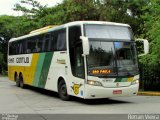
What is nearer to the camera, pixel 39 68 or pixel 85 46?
pixel 85 46

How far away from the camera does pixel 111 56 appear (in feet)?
51.8

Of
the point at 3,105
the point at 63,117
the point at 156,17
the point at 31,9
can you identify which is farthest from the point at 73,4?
the point at 63,117

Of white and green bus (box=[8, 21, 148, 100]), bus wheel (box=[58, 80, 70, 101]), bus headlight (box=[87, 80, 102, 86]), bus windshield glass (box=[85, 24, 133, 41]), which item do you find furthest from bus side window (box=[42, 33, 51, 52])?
bus headlight (box=[87, 80, 102, 86])

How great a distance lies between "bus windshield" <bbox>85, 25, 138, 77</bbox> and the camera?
15.5 meters

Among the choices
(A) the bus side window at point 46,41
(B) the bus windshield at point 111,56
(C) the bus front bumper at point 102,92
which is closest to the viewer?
(C) the bus front bumper at point 102,92

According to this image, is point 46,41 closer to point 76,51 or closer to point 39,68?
point 39,68

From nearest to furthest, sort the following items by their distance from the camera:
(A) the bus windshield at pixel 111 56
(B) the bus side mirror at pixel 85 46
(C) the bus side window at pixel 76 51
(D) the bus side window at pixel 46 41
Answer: (B) the bus side mirror at pixel 85 46 < (A) the bus windshield at pixel 111 56 < (C) the bus side window at pixel 76 51 < (D) the bus side window at pixel 46 41

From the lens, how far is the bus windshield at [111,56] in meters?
15.5

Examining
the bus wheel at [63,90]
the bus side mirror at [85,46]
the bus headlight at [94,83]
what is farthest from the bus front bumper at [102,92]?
the bus wheel at [63,90]

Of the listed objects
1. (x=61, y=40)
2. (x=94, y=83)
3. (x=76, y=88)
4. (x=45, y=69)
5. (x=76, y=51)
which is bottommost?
(x=76, y=88)

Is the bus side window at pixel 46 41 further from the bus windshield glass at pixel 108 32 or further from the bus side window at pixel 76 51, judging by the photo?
the bus windshield glass at pixel 108 32

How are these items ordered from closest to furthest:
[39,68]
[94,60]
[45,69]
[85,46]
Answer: [85,46], [94,60], [45,69], [39,68]

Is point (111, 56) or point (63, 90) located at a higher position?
point (111, 56)

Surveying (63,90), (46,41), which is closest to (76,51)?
(63,90)
